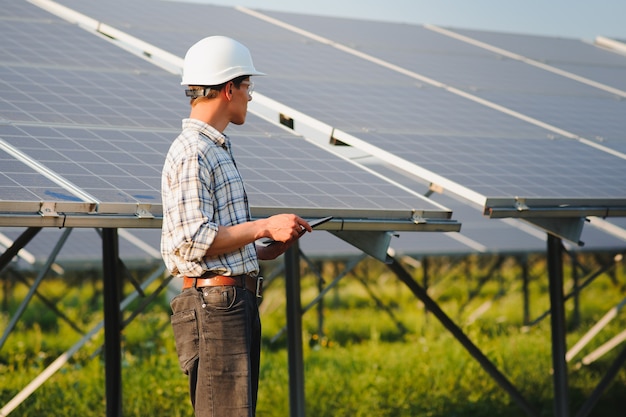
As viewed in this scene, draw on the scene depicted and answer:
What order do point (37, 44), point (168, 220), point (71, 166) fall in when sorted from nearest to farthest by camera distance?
1. point (168, 220)
2. point (71, 166)
3. point (37, 44)

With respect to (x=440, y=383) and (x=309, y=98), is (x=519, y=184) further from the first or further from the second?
(x=440, y=383)

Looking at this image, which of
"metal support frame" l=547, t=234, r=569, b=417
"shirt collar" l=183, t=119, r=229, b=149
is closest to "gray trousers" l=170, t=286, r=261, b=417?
"shirt collar" l=183, t=119, r=229, b=149

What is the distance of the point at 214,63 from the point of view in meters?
3.88

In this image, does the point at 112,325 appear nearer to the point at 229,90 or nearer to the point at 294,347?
the point at 294,347

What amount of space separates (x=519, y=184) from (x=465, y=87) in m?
3.11

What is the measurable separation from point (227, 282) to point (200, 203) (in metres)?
0.32

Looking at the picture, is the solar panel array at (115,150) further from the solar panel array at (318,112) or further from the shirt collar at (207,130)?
the shirt collar at (207,130)

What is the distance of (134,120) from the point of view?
6551 millimetres

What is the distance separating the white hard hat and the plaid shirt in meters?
0.17

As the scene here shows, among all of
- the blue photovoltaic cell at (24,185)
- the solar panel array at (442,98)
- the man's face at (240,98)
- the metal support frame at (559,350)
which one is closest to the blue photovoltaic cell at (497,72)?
the solar panel array at (442,98)

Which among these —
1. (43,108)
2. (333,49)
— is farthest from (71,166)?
(333,49)

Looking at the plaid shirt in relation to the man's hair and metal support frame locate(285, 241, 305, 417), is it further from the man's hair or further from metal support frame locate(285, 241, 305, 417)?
metal support frame locate(285, 241, 305, 417)

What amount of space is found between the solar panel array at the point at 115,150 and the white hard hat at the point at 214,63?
3.66 feet

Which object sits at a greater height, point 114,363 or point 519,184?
point 519,184
